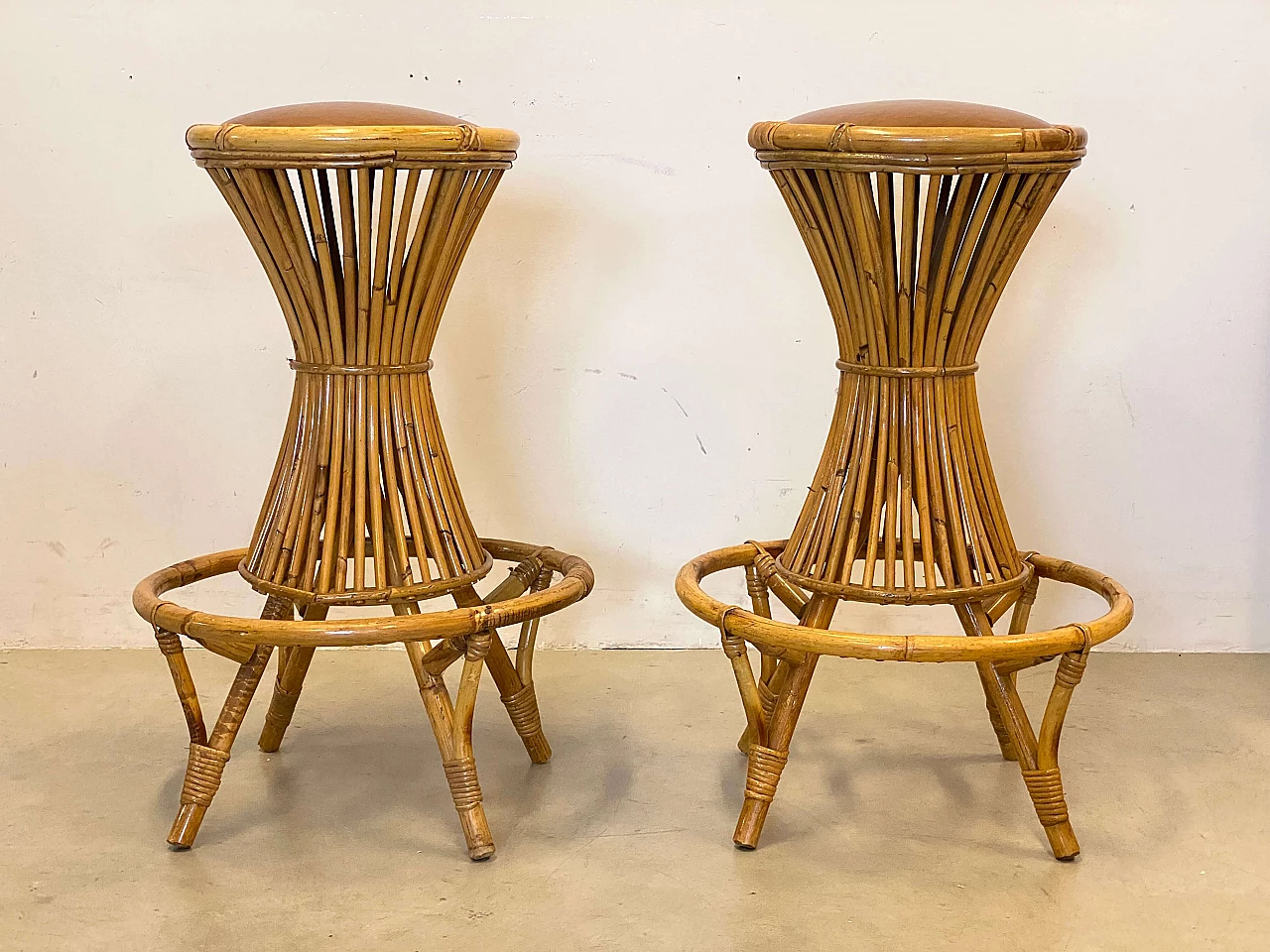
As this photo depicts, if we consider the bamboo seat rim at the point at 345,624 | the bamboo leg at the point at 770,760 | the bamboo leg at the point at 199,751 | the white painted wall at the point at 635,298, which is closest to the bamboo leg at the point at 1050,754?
the bamboo leg at the point at 770,760

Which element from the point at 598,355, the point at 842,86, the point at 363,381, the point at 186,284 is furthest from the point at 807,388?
the point at 186,284

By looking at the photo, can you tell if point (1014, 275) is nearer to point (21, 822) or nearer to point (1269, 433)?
point (1269, 433)

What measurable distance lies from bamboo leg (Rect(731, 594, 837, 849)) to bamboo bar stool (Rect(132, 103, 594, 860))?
0.34 m

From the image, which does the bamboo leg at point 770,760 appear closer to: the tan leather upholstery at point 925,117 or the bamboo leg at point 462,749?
the bamboo leg at point 462,749

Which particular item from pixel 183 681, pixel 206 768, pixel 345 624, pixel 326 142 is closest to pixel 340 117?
pixel 326 142

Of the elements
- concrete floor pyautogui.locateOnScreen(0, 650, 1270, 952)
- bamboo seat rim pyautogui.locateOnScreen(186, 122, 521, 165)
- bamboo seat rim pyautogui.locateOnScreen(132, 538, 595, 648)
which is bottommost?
concrete floor pyautogui.locateOnScreen(0, 650, 1270, 952)

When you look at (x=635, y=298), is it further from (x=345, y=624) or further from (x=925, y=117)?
(x=345, y=624)

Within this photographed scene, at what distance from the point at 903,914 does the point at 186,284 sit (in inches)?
75.1

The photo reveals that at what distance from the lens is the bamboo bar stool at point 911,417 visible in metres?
1.72

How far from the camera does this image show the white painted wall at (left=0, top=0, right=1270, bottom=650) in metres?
2.62

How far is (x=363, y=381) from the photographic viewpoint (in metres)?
1.90

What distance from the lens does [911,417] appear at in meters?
1.87

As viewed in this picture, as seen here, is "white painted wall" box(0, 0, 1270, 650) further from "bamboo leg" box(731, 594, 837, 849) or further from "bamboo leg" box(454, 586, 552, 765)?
"bamboo leg" box(731, 594, 837, 849)

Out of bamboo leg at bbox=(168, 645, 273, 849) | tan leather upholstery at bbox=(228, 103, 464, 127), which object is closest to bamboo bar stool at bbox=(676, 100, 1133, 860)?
tan leather upholstery at bbox=(228, 103, 464, 127)
